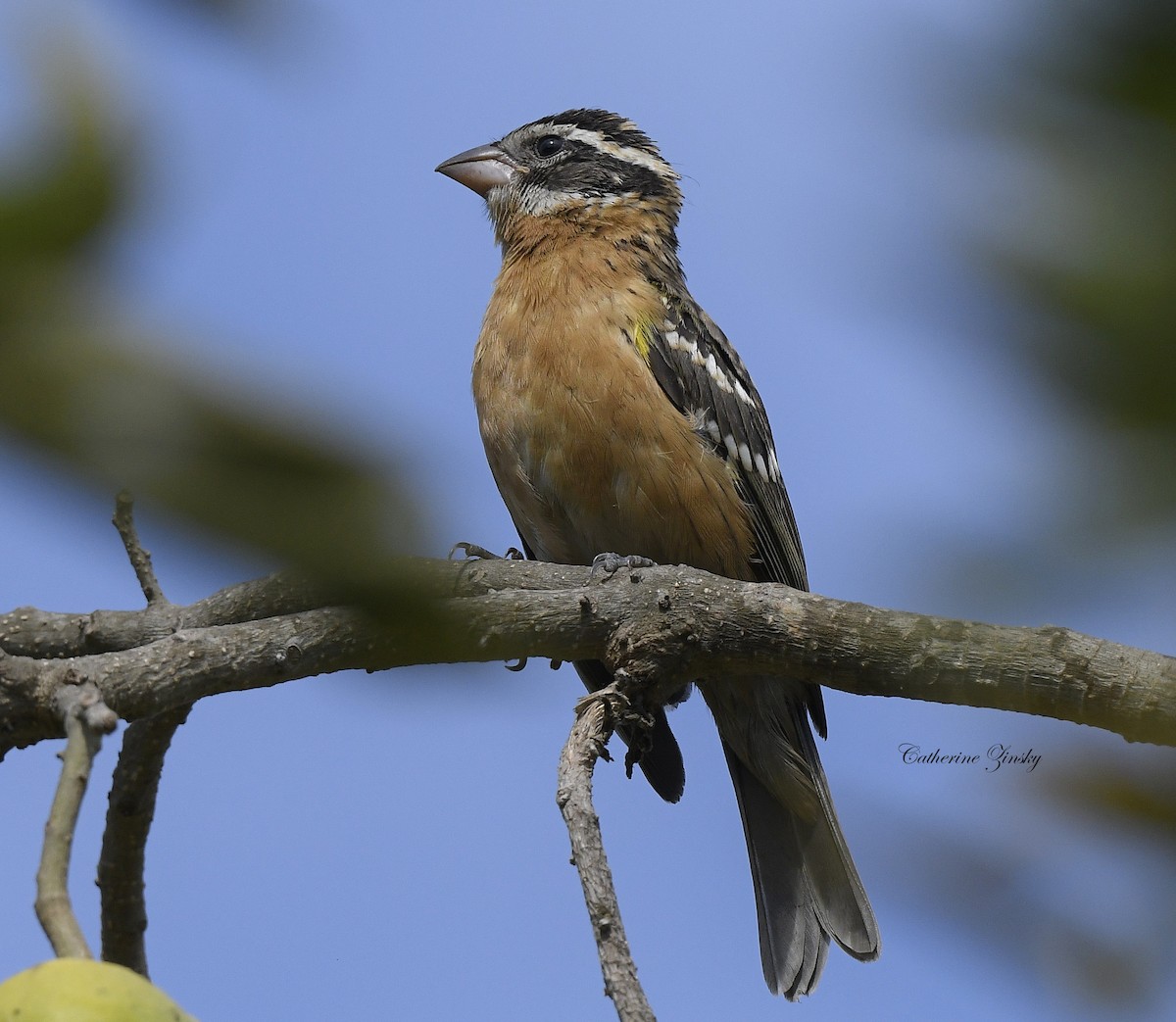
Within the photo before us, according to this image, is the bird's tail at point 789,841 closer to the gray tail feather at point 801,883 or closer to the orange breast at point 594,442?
the gray tail feather at point 801,883

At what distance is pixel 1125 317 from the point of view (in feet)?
1.79

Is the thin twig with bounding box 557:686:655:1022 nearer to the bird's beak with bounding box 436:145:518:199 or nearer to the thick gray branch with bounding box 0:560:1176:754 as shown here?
the thick gray branch with bounding box 0:560:1176:754

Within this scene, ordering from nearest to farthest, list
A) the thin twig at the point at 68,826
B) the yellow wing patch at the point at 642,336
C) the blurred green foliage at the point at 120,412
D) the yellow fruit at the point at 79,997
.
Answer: the blurred green foliage at the point at 120,412
the yellow fruit at the point at 79,997
the thin twig at the point at 68,826
the yellow wing patch at the point at 642,336

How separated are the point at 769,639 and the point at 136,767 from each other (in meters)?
2.21

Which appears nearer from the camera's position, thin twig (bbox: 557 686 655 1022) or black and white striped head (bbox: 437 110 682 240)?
thin twig (bbox: 557 686 655 1022)

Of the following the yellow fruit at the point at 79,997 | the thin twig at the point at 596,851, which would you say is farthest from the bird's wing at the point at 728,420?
the yellow fruit at the point at 79,997

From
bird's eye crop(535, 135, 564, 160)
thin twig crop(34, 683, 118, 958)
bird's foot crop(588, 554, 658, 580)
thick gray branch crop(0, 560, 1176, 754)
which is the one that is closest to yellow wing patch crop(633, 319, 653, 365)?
bird's foot crop(588, 554, 658, 580)

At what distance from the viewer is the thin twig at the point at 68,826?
170 cm

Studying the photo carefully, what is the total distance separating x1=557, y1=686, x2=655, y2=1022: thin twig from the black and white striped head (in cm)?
365

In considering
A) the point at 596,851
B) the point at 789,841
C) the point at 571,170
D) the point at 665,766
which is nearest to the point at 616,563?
the point at 665,766

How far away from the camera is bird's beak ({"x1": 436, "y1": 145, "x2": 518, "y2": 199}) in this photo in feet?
24.2

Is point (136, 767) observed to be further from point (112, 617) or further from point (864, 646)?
point (864, 646)

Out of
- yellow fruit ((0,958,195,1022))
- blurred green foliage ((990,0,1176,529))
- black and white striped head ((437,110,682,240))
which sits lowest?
yellow fruit ((0,958,195,1022))

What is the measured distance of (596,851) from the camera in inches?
123
